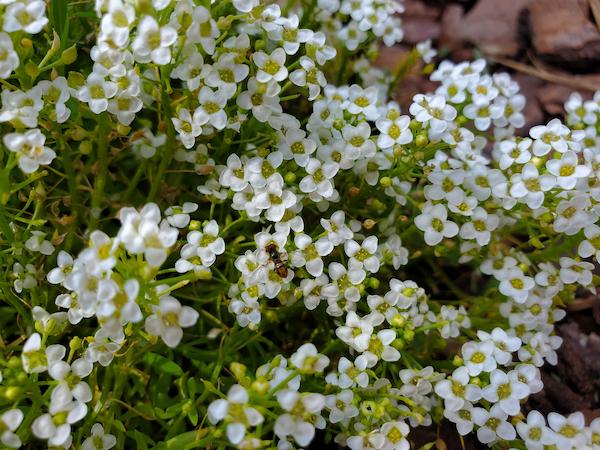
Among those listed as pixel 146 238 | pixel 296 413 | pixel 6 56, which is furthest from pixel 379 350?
pixel 6 56

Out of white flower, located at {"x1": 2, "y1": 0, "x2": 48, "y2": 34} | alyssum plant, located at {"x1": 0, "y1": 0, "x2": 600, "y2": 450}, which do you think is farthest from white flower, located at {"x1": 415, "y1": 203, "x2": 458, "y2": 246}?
white flower, located at {"x1": 2, "y1": 0, "x2": 48, "y2": 34}

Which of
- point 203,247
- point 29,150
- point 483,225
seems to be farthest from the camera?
point 483,225

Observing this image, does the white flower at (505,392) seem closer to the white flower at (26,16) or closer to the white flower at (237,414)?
the white flower at (237,414)

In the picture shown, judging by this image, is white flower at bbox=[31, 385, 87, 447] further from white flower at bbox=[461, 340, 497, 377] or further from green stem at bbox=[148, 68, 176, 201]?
white flower at bbox=[461, 340, 497, 377]

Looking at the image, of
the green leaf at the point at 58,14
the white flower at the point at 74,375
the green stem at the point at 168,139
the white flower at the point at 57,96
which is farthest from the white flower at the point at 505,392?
the green leaf at the point at 58,14

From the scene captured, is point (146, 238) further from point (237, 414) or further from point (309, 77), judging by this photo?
point (309, 77)

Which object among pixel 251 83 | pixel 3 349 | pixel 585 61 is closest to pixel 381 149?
pixel 251 83
